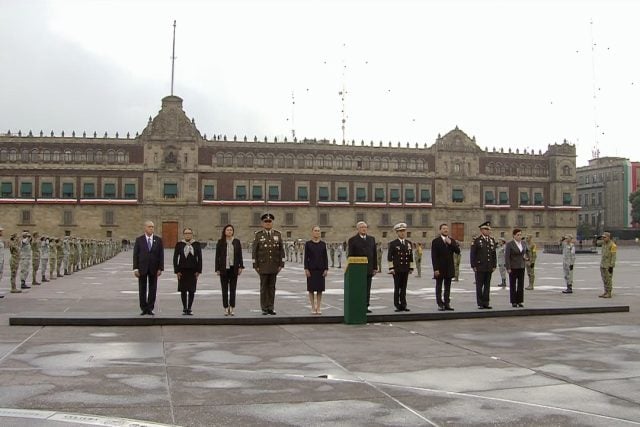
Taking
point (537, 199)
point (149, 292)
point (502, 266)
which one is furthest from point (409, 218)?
point (149, 292)

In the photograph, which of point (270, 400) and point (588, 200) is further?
point (588, 200)

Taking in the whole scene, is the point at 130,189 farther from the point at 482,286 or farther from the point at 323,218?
the point at 482,286

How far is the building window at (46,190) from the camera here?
68.0 m

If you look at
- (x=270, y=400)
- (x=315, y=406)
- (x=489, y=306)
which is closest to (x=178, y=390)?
(x=270, y=400)

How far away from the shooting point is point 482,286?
13453 mm

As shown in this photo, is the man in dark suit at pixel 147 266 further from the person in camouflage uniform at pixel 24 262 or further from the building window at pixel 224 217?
the building window at pixel 224 217

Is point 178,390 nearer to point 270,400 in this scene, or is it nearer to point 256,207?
point 270,400

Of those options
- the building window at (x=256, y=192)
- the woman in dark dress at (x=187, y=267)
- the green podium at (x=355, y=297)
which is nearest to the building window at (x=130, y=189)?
the building window at (x=256, y=192)

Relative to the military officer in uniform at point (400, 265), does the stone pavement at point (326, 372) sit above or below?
below

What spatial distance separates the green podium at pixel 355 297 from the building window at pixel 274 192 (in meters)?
60.6

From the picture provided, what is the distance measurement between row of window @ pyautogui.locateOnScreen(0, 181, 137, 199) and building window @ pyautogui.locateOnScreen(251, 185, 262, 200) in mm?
12140

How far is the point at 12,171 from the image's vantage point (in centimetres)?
6788

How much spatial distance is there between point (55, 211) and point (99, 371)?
65580 mm

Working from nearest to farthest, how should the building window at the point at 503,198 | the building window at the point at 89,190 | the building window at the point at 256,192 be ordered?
the building window at the point at 89,190, the building window at the point at 256,192, the building window at the point at 503,198
